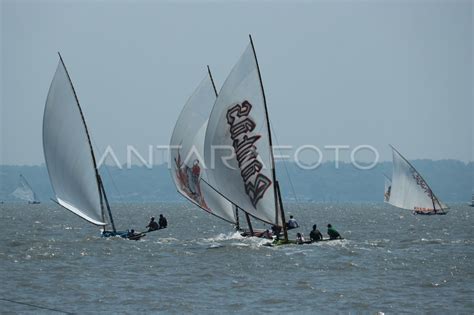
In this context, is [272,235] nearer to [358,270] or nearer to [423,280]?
[358,270]

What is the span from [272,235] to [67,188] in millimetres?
12181

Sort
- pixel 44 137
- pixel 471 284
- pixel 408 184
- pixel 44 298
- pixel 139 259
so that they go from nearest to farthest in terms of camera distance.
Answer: pixel 44 298
pixel 471 284
pixel 139 259
pixel 44 137
pixel 408 184

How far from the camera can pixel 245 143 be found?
51219 millimetres

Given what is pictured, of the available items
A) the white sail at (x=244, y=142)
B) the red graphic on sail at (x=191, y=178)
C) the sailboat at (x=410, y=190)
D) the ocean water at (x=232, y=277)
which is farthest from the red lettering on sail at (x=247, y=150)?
the sailboat at (x=410, y=190)

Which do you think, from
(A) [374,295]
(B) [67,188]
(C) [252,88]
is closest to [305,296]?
(A) [374,295]

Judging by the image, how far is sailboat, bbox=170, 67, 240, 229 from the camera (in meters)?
61.8

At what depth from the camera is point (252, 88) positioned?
51.1 metres

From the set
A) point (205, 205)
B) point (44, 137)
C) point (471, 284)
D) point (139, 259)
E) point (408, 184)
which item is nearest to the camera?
point (471, 284)

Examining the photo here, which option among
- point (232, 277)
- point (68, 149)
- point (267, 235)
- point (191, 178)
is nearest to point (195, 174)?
point (191, 178)

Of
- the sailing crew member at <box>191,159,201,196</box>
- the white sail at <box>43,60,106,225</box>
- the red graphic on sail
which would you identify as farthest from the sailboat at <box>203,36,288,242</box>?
the sailing crew member at <box>191,159,201,196</box>

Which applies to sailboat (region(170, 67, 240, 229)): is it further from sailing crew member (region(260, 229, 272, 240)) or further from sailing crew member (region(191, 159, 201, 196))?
sailing crew member (region(260, 229, 272, 240))

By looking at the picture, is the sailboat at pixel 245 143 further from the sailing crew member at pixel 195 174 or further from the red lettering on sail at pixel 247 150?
the sailing crew member at pixel 195 174

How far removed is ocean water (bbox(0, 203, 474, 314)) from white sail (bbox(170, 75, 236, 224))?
3179mm

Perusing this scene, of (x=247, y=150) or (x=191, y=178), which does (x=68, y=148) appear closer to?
(x=191, y=178)
